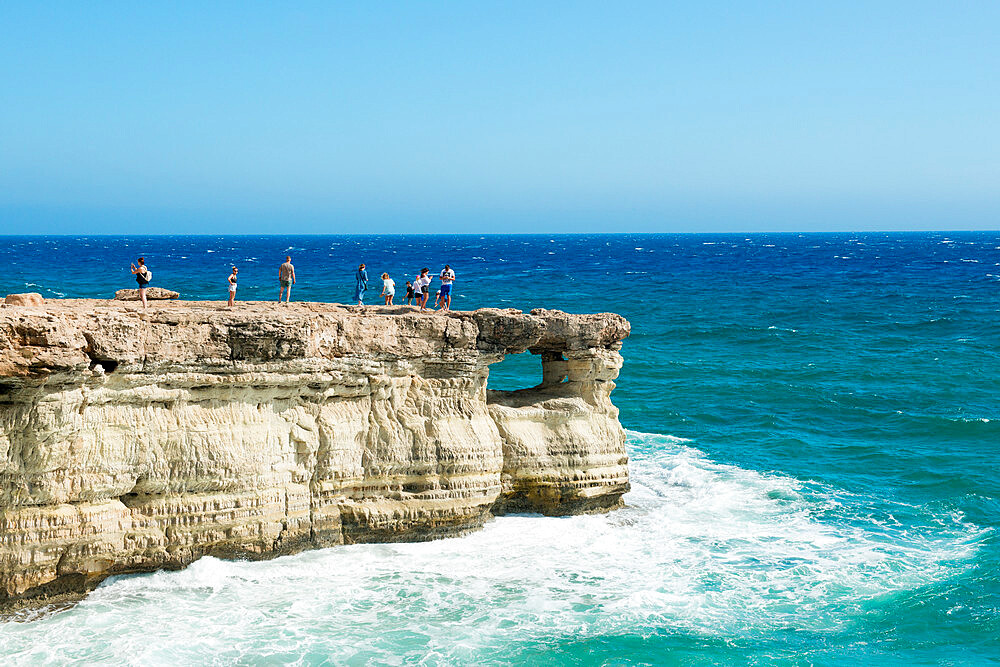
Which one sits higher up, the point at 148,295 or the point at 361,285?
the point at 361,285

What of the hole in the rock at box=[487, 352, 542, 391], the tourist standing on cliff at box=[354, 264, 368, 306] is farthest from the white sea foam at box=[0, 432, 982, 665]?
the hole in the rock at box=[487, 352, 542, 391]

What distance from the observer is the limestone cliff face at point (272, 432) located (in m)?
11.8

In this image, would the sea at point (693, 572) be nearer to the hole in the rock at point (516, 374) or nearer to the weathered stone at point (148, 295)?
the hole in the rock at point (516, 374)

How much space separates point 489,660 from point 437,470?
3.91 m

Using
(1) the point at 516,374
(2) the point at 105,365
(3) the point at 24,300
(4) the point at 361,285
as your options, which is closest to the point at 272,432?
(2) the point at 105,365

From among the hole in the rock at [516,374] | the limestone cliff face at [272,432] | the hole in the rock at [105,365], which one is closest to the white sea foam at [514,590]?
the limestone cliff face at [272,432]

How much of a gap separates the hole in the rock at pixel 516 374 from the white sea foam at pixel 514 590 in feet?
39.5

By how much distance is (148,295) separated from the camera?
62.6 feet

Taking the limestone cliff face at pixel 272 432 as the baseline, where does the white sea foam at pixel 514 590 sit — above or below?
below

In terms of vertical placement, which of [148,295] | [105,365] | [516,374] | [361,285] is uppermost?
[361,285]

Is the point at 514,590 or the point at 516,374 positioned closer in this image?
the point at 514,590

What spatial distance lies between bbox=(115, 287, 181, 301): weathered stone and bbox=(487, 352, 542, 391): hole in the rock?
37.4 ft

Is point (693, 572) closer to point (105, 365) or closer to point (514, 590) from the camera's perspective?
point (514, 590)

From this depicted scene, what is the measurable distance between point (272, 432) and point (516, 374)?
18.3 meters
